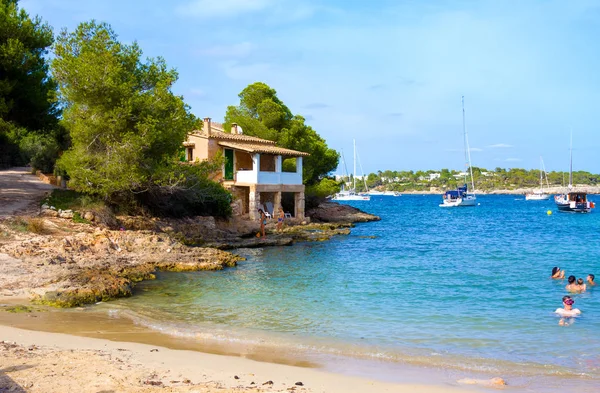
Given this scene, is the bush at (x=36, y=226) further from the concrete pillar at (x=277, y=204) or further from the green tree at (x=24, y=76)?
the concrete pillar at (x=277, y=204)

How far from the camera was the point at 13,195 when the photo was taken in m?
24.2

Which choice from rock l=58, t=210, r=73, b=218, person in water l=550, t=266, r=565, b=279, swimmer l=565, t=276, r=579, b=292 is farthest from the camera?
rock l=58, t=210, r=73, b=218

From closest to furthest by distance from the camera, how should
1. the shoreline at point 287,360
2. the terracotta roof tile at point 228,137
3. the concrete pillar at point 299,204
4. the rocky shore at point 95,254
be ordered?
the shoreline at point 287,360, the rocky shore at point 95,254, the terracotta roof tile at point 228,137, the concrete pillar at point 299,204

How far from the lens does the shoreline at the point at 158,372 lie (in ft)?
23.6

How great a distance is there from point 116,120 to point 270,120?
21256 mm

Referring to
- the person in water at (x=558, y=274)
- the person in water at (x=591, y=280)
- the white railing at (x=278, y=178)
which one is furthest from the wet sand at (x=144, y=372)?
the white railing at (x=278, y=178)

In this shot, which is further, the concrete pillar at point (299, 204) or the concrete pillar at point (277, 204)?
the concrete pillar at point (299, 204)

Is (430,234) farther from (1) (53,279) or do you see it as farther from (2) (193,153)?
(1) (53,279)

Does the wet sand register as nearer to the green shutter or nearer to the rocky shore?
the rocky shore

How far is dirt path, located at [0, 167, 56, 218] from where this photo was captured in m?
21.5

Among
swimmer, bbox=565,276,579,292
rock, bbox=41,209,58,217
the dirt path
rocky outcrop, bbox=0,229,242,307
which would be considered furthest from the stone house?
swimmer, bbox=565,276,579,292

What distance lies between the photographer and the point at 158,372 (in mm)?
7961

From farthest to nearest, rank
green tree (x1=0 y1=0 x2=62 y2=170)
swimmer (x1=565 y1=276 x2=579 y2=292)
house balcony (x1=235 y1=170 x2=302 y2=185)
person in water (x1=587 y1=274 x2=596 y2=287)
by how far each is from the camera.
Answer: house balcony (x1=235 y1=170 x2=302 y2=185), green tree (x1=0 y1=0 x2=62 y2=170), person in water (x1=587 y1=274 x2=596 y2=287), swimmer (x1=565 y1=276 x2=579 y2=292)

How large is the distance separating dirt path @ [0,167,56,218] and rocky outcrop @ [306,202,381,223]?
21.4 m
